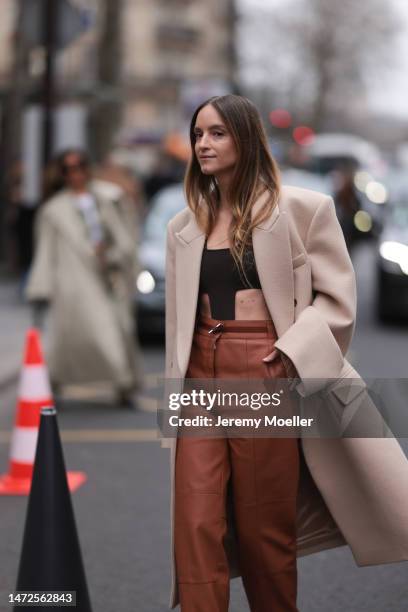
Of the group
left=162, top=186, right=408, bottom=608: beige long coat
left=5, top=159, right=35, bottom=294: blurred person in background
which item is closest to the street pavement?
left=162, top=186, right=408, bottom=608: beige long coat

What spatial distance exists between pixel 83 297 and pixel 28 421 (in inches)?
92.1

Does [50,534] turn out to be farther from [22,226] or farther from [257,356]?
[22,226]

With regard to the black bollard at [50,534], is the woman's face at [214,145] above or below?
above

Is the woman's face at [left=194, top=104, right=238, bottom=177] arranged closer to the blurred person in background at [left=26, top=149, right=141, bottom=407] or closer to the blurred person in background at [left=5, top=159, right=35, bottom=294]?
the blurred person in background at [left=26, top=149, right=141, bottom=407]

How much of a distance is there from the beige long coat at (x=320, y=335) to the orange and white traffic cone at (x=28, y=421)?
123 inches

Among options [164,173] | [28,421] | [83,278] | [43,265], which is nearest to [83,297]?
[83,278]

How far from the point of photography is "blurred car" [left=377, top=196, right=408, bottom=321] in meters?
14.9

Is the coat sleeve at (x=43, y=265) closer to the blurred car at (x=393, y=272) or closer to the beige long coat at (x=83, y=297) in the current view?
the beige long coat at (x=83, y=297)

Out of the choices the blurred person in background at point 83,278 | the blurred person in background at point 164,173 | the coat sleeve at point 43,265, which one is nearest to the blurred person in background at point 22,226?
the blurred person in background at point 164,173

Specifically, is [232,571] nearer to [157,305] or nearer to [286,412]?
[286,412]

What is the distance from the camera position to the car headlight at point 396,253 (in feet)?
48.6

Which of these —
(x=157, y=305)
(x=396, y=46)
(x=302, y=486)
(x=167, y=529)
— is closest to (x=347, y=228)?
(x=157, y=305)

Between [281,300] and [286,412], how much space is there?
323mm

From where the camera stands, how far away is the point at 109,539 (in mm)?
5945
